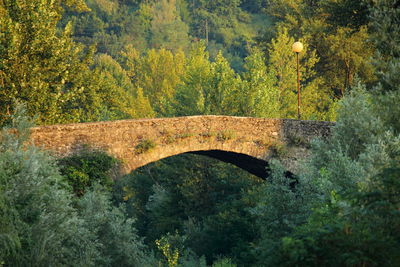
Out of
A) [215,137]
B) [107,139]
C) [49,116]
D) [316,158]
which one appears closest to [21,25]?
[49,116]

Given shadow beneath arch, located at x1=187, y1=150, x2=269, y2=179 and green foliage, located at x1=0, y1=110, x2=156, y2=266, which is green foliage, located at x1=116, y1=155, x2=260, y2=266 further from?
green foliage, located at x1=0, y1=110, x2=156, y2=266

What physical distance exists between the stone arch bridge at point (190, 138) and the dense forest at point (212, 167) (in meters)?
0.67

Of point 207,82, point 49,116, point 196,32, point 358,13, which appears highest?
point 358,13

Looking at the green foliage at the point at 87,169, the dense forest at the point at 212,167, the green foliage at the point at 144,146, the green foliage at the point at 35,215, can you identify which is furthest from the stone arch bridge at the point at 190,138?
the green foliage at the point at 35,215

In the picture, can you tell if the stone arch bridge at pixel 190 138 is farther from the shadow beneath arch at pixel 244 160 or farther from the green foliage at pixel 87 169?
the green foliage at pixel 87 169

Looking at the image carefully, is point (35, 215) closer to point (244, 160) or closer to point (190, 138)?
point (190, 138)

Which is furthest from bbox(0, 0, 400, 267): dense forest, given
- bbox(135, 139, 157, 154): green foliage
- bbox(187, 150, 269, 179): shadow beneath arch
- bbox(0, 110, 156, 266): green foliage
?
bbox(135, 139, 157, 154): green foliage

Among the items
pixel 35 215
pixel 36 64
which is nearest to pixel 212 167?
pixel 36 64

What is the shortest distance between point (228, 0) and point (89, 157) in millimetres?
67565

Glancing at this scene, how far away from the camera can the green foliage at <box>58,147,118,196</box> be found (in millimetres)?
20469

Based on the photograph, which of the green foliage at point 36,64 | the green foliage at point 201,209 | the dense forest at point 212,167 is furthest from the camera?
the green foliage at point 201,209

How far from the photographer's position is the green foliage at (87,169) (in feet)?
67.2

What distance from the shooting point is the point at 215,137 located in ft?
79.5

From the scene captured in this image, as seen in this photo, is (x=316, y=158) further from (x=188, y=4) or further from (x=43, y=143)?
(x=188, y=4)
